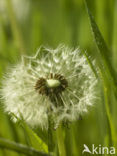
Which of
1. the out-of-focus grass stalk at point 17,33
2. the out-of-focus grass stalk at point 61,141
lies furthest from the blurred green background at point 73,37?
the out-of-focus grass stalk at point 61,141

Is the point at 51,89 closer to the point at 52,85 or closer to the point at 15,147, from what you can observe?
the point at 52,85

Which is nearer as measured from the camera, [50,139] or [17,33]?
[50,139]

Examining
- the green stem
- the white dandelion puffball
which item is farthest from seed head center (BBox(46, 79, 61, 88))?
the green stem

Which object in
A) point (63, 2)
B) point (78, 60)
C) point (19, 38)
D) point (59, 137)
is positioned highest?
point (63, 2)

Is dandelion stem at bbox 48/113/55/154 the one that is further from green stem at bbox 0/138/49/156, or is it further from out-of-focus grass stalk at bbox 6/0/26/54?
out-of-focus grass stalk at bbox 6/0/26/54

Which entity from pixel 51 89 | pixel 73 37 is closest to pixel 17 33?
pixel 73 37

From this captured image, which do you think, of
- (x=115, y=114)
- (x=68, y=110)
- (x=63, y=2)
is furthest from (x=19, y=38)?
(x=68, y=110)

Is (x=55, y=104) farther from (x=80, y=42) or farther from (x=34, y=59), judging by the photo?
(x=80, y=42)

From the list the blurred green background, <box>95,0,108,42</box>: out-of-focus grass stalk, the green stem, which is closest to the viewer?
the green stem
